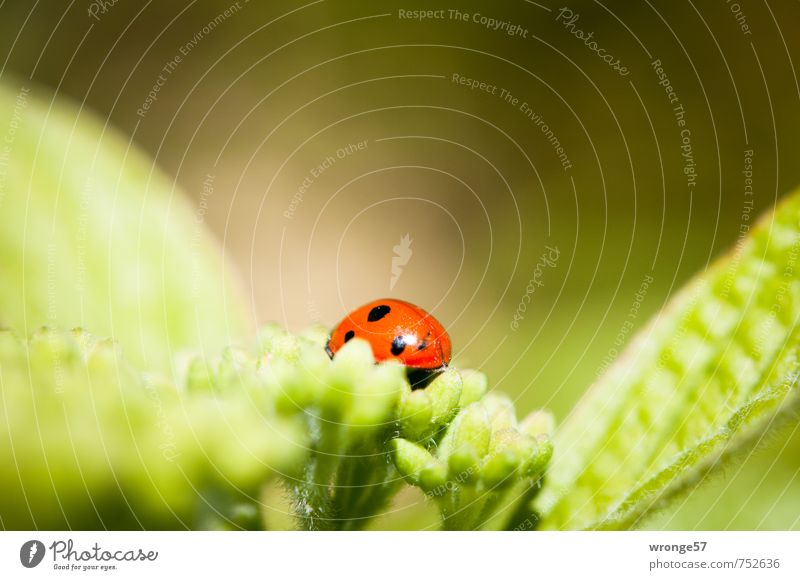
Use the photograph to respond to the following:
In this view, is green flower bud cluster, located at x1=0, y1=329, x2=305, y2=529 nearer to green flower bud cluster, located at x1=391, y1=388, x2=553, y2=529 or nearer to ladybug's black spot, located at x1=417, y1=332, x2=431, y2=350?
green flower bud cluster, located at x1=391, y1=388, x2=553, y2=529

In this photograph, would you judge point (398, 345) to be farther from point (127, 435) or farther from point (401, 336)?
point (127, 435)

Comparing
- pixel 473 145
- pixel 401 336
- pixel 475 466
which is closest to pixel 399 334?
pixel 401 336

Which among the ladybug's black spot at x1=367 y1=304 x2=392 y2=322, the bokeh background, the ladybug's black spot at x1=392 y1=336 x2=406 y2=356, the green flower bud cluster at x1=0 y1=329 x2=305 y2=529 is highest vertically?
the bokeh background

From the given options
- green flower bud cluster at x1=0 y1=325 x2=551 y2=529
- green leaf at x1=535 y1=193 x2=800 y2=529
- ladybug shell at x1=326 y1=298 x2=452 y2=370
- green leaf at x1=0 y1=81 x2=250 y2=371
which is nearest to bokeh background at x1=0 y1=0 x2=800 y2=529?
green leaf at x1=0 y1=81 x2=250 y2=371

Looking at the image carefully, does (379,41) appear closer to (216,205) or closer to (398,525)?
(216,205)

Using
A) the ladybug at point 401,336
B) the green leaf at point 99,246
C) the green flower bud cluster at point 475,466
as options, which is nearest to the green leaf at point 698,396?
the green flower bud cluster at point 475,466

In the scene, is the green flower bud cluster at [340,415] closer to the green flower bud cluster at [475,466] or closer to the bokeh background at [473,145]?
the green flower bud cluster at [475,466]

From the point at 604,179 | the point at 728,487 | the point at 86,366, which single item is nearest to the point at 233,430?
the point at 86,366
